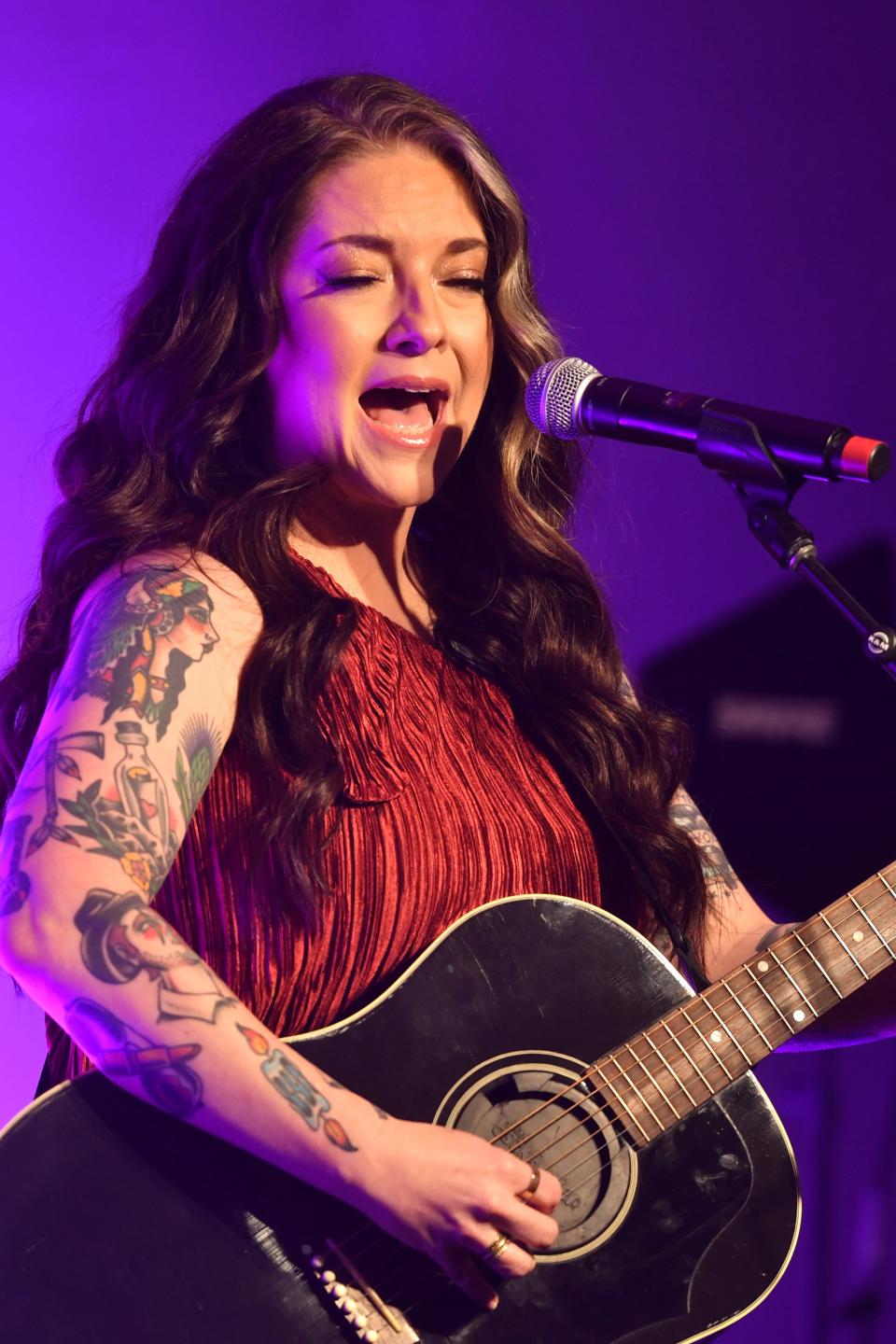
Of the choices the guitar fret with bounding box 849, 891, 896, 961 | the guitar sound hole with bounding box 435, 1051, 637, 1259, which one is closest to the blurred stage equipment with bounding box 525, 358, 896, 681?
the guitar fret with bounding box 849, 891, 896, 961

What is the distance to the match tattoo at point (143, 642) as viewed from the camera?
5.00ft

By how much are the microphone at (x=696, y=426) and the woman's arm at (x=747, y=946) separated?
2.60ft

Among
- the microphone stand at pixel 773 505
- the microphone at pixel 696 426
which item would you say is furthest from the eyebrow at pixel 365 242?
the microphone stand at pixel 773 505

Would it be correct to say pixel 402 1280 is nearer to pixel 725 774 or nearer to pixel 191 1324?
pixel 191 1324

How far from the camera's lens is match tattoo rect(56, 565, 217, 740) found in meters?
1.53

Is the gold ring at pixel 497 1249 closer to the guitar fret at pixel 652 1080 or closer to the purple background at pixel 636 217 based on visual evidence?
the guitar fret at pixel 652 1080

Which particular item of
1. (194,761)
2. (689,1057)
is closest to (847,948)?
(689,1057)

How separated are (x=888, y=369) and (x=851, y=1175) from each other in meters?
1.64

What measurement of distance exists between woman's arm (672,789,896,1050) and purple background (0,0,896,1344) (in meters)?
0.78

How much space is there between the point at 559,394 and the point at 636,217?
1.35m

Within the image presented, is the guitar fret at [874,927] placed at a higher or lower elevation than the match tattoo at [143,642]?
lower

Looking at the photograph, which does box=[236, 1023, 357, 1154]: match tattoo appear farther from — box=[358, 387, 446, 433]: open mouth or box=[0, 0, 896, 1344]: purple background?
box=[0, 0, 896, 1344]: purple background

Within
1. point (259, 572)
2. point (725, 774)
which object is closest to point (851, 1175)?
point (725, 774)

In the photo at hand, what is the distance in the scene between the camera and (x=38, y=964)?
4.60 feet
